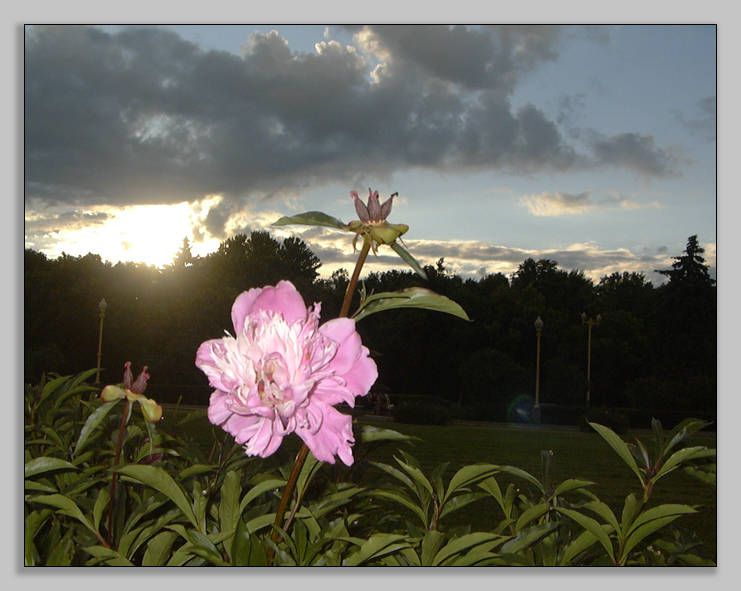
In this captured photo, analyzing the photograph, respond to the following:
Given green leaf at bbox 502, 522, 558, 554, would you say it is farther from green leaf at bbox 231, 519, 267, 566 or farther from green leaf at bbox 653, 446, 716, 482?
green leaf at bbox 231, 519, 267, 566

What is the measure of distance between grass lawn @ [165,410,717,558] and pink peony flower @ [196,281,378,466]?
16.1 ft

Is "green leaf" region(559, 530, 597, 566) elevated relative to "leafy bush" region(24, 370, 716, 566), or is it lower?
lower

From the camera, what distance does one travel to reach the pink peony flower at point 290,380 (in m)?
0.74

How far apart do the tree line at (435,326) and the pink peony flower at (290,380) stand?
1971 centimetres

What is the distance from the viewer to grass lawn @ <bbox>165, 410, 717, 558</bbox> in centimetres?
703

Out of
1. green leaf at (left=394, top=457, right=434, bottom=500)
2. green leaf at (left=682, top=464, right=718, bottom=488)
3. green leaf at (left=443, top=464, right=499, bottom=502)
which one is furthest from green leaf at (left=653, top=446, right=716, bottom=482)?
green leaf at (left=394, top=457, right=434, bottom=500)

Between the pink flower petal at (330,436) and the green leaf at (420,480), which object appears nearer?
the pink flower petal at (330,436)

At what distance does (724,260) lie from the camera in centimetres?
208

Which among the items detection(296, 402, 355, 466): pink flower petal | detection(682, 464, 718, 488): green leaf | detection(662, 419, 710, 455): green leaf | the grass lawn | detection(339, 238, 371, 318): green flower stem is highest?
detection(339, 238, 371, 318): green flower stem

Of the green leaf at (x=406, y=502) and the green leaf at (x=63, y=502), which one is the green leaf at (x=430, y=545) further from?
the green leaf at (x=63, y=502)

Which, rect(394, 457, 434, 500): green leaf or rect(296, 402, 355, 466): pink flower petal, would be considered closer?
rect(296, 402, 355, 466): pink flower petal

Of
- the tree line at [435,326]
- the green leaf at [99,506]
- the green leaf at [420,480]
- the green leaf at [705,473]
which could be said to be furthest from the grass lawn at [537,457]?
the tree line at [435,326]

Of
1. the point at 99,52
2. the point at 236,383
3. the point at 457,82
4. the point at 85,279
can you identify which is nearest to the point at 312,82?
the point at 457,82

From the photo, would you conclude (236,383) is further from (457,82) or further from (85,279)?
(85,279)
